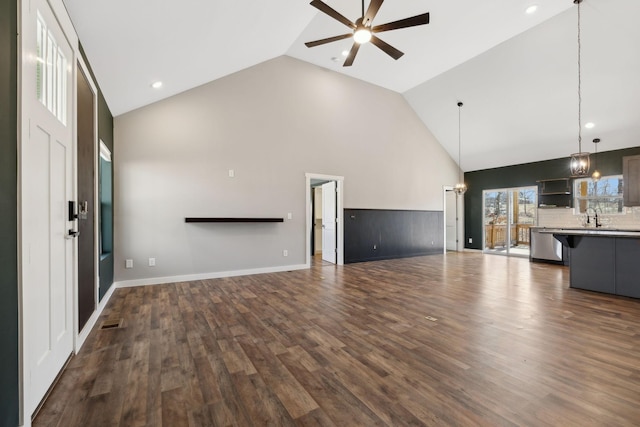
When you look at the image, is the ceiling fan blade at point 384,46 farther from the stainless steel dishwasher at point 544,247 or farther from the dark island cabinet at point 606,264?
the stainless steel dishwasher at point 544,247

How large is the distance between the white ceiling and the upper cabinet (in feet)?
1.96

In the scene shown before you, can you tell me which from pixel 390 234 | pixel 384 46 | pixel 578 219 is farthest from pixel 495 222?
pixel 384 46

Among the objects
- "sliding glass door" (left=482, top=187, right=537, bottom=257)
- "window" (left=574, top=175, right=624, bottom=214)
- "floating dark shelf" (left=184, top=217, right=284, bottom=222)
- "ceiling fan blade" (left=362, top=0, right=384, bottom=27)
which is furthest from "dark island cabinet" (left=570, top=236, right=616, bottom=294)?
"floating dark shelf" (left=184, top=217, right=284, bottom=222)

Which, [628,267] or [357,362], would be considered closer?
[357,362]

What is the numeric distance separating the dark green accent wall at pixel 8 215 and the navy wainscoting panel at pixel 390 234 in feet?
18.5

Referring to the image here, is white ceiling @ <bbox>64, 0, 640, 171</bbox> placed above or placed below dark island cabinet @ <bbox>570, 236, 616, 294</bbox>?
above

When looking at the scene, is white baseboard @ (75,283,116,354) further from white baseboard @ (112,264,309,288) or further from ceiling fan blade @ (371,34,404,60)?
ceiling fan blade @ (371,34,404,60)

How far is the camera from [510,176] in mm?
8156

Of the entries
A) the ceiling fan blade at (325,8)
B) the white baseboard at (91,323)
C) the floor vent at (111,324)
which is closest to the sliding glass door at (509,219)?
the ceiling fan blade at (325,8)

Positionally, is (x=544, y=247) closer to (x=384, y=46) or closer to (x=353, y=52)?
(x=384, y=46)

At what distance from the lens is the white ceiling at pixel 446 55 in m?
2.93

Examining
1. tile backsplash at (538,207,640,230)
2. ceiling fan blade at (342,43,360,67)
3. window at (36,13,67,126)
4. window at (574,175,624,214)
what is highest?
ceiling fan blade at (342,43,360,67)

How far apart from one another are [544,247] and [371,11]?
22.5ft

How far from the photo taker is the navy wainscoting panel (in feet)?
22.3
